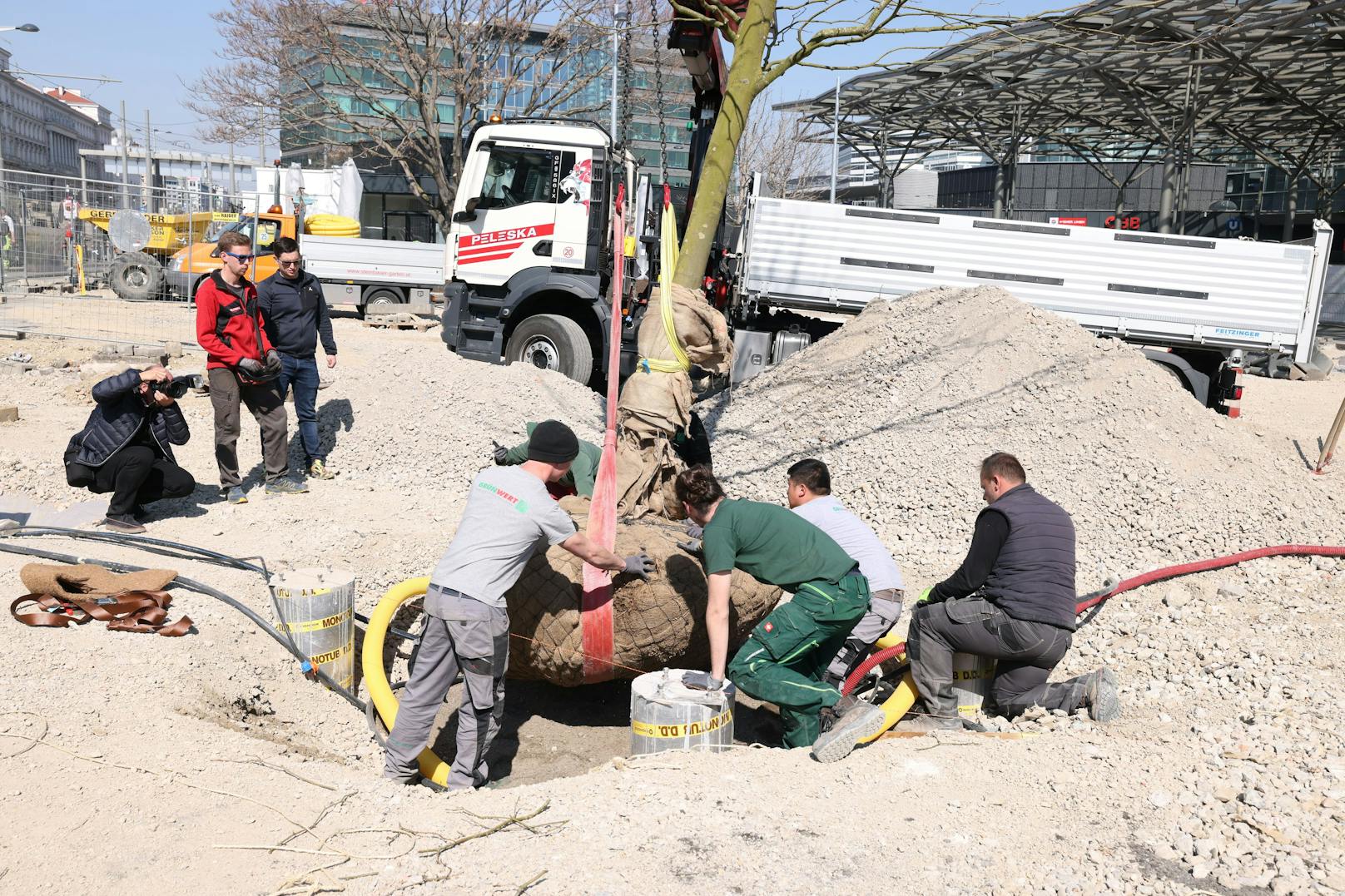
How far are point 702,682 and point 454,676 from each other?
111 centimetres

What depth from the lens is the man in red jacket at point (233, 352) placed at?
6.69m

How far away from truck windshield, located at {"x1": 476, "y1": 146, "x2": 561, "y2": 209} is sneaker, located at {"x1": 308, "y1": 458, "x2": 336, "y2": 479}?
3937 mm

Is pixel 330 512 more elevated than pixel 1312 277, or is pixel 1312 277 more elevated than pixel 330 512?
pixel 1312 277

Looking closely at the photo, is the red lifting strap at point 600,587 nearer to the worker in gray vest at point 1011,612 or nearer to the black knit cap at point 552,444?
the black knit cap at point 552,444

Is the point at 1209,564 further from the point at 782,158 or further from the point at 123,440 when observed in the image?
the point at 782,158

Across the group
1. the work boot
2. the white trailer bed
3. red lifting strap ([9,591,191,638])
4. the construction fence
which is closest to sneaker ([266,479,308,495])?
red lifting strap ([9,591,191,638])

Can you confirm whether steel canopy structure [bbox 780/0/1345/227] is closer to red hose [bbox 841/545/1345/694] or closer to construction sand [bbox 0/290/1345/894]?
construction sand [bbox 0/290/1345/894]

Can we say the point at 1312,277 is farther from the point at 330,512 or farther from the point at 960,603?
the point at 330,512

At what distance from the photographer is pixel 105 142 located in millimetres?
110562

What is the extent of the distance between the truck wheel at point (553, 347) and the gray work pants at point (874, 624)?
593cm

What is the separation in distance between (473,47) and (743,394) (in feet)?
48.6

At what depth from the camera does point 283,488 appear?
7.45m

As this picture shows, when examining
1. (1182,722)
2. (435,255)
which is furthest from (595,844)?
(435,255)

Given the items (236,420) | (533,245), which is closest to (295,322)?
(236,420)
